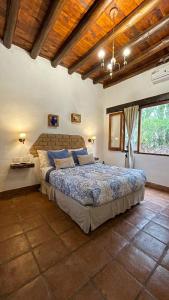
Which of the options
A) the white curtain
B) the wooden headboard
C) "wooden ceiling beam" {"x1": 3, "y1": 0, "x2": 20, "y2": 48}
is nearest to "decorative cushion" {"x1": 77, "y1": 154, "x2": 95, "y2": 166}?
the wooden headboard

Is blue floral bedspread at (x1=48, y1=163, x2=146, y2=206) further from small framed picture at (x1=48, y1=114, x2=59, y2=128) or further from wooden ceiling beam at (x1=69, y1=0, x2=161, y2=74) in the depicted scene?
wooden ceiling beam at (x1=69, y1=0, x2=161, y2=74)

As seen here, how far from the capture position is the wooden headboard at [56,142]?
357cm

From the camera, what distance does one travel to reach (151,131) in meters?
3.86


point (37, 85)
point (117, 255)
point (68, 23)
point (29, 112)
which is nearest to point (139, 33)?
point (68, 23)

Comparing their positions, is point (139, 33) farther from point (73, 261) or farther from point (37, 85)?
point (73, 261)

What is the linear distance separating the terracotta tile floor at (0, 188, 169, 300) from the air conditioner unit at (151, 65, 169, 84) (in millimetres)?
3113

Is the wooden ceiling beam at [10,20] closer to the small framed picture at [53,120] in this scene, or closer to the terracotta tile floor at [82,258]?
the small framed picture at [53,120]

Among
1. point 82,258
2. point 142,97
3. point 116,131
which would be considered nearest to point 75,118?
point 116,131

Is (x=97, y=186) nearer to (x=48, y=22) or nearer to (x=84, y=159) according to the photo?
(x=84, y=159)

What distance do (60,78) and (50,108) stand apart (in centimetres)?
94

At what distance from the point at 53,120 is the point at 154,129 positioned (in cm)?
279

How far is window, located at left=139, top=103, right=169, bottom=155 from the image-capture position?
357cm

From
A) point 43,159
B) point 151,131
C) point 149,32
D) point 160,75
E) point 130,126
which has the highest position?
point 149,32

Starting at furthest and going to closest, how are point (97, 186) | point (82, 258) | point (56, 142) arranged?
point (56, 142) → point (97, 186) → point (82, 258)
